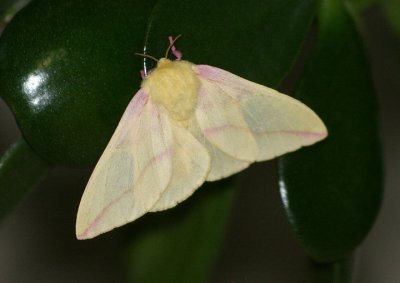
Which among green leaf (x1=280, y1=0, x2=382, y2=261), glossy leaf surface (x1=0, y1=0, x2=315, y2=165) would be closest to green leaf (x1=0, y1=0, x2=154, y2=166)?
glossy leaf surface (x1=0, y1=0, x2=315, y2=165)

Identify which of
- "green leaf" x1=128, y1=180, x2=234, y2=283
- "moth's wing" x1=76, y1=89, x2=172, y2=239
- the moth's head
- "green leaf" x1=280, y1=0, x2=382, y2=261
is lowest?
"green leaf" x1=128, y1=180, x2=234, y2=283

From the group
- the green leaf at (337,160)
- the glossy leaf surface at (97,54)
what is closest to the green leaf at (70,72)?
the glossy leaf surface at (97,54)

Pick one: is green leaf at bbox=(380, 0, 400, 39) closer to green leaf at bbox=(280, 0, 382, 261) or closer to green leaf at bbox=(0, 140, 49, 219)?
green leaf at bbox=(280, 0, 382, 261)

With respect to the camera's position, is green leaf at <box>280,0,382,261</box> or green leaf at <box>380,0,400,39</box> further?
green leaf at <box>380,0,400,39</box>

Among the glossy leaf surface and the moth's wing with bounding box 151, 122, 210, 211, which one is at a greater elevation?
the glossy leaf surface

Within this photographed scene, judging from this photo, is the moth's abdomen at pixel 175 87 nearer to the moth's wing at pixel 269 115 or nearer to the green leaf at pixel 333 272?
the moth's wing at pixel 269 115

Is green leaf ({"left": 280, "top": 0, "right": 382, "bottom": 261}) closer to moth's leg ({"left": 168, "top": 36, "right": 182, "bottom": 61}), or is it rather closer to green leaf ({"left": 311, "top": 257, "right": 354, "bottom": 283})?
green leaf ({"left": 311, "top": 257, "right": 354, "bottom": 283})

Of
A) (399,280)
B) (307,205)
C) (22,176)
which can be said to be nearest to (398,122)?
(399,280)

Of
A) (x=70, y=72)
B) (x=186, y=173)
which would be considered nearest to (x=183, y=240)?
(x=186, y=173)
